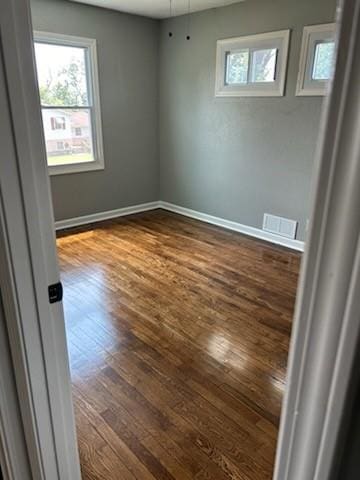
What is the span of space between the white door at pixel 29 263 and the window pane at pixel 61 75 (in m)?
3.50

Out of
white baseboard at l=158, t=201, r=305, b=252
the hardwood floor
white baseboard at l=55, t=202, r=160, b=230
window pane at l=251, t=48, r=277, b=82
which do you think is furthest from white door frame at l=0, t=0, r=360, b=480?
white baseboard at l=55, t=202, r=160, b=230

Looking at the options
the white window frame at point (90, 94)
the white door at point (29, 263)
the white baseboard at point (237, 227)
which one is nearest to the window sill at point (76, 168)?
the white window frame at point (90, 94)

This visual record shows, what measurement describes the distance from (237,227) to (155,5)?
273cm

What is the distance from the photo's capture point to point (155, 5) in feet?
13.2

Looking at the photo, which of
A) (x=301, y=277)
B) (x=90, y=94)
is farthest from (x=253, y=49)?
(x=301, y=277)

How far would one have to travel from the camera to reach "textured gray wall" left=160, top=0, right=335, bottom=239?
3602 millimetres

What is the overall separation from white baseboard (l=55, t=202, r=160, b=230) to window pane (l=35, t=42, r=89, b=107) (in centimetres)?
140

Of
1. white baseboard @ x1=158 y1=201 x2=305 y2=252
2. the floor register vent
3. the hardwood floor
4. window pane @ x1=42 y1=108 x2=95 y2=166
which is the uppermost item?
window pane @ x1=42 y1=108 x2=95 y2=166

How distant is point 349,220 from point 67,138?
4.41 metres

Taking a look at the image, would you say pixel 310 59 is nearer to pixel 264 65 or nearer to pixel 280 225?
pixel 264 65

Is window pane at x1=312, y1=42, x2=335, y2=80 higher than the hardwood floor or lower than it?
higher

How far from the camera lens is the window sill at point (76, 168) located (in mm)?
4293

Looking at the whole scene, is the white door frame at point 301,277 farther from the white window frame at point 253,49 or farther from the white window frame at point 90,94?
the white window frame at point 90,94

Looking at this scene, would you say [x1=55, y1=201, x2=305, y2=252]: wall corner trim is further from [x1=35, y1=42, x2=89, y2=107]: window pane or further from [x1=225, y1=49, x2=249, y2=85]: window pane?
[x1=225, y1=49, x2=249, y2=85]: window pane
